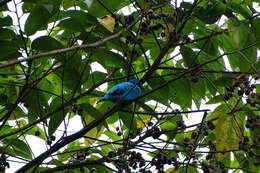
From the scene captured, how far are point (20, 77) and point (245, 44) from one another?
4.37 ft

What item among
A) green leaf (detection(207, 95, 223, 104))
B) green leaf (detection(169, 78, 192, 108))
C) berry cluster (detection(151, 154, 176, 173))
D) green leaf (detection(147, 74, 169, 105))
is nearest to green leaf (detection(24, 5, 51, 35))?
green leaf (detection(147, 74, 169, 105))

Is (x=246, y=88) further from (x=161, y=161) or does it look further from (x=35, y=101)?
(x=35, y=101)

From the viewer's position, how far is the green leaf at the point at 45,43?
2.17 m

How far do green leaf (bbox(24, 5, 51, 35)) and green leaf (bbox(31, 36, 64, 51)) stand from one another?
0.19ft

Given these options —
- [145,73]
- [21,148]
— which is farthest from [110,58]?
[21,148]

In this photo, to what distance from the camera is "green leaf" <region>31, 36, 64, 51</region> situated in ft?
7.11

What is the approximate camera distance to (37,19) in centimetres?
215

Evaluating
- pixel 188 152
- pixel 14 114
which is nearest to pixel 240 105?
pixel 188 152

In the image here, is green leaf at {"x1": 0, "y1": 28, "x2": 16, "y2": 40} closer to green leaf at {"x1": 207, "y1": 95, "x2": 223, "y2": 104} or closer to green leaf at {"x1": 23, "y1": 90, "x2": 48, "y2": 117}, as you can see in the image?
green leaf at {"x1": 23, "y1": 90, "x2": 48, "y2": 117}

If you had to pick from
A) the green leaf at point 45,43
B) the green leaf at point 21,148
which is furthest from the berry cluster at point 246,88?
the green leaf at point 21,148

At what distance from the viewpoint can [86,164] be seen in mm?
2221

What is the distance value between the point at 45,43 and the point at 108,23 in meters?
0.34

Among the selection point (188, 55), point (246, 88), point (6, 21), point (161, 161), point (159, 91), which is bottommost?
point (161, 161)

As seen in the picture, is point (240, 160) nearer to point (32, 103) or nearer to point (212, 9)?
point (212, 9)
